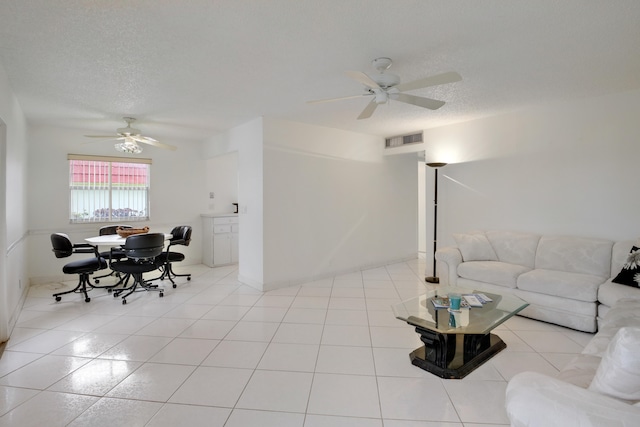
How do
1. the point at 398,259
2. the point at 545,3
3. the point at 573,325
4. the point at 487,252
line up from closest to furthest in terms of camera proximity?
the point at 545,3 < the point at 573,325 < the point at 487,252 < the point at 398,259

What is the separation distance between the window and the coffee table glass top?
520 cm

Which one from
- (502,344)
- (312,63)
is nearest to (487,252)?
(502,344)

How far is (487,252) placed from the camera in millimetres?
4270

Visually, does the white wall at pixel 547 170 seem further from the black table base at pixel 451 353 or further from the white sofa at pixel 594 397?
the white sofa at pixel 594 397

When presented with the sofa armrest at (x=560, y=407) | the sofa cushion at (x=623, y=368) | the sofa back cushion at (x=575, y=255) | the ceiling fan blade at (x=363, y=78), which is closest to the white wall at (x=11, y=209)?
the ceiling fan blade at (x=363, y=78)

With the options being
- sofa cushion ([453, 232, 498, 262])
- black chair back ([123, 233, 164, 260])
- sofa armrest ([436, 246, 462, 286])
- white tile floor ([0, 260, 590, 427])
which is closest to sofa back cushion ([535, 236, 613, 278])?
sofa cushion ([453, 232, 498, 262])

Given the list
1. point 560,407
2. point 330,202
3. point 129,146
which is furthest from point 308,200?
point 560,407

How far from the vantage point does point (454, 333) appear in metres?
2.25

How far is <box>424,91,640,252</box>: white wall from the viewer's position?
358cm

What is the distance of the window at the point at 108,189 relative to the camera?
17.4 feet

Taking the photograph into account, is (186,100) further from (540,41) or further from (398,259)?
(398,259)

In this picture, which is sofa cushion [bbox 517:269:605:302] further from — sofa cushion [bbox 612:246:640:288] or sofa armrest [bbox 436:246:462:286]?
sofa armrest [bbox 436:246:462:286]

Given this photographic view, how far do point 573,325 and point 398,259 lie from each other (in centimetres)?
342

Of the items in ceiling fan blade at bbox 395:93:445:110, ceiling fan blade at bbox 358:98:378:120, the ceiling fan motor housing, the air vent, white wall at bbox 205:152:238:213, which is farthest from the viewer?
white wall at bbox 205:152:238:213
